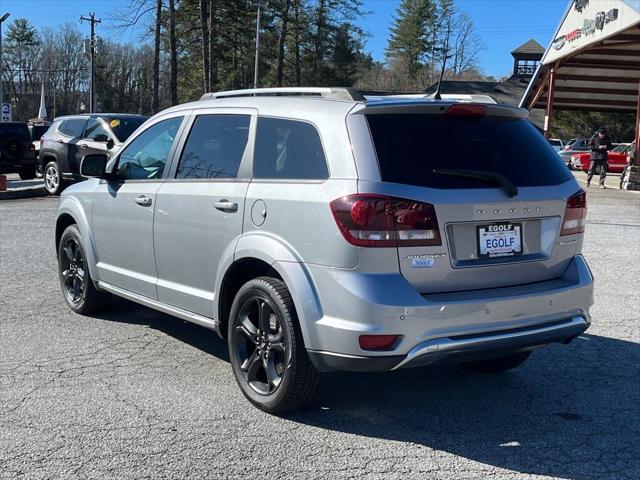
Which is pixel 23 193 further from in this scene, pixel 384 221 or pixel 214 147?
pixel 384 221

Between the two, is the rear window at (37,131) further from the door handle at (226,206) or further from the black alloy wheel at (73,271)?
the door handle at (226,206)

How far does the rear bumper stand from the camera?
3.64 metres

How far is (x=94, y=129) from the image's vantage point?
1647 cm

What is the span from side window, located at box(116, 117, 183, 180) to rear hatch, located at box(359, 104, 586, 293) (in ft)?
6.53

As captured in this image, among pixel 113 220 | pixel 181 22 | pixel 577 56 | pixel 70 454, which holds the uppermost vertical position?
pixel 181 22

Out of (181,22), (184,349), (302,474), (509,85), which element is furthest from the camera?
(509,85)

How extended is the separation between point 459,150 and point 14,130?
19.3 m

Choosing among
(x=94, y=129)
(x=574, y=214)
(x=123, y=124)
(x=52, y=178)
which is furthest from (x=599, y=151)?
(x=574, y=214)

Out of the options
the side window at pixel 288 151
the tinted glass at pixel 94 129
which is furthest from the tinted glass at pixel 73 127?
the side window at pixel 288 151

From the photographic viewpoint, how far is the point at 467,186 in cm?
392

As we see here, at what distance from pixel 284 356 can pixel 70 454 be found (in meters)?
1.24

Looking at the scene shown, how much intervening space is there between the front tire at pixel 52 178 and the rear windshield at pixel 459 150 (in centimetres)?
1486

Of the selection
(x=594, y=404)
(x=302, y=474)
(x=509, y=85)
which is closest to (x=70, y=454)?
(x=302, y=474)

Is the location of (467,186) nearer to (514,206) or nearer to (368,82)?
(514,206)
